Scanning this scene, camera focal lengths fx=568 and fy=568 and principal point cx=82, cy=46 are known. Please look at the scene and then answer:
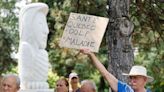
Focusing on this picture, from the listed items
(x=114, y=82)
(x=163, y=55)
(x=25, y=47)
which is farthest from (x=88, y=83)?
(x=163, y=55)

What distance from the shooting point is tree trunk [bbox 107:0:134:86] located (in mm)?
9055

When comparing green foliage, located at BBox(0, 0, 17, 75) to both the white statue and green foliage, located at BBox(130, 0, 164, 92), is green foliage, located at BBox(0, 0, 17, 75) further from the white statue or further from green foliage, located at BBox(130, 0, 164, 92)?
the white statue

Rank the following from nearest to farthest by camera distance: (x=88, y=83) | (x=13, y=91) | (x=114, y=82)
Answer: (x=13, y=91), (x=114, y=82), (x=88, y=83)

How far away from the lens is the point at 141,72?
18.8 ft

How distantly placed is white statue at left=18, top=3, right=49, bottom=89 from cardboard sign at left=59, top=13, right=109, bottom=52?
1357 mm

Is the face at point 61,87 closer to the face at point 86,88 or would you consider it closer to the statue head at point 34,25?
the face at point 86,88

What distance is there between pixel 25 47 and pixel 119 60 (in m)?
1.80

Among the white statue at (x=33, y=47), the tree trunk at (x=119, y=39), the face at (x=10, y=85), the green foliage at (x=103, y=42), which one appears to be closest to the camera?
the face at (x=10, y=85)

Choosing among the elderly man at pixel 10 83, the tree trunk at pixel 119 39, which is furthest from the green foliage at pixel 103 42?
the elderly man at pixel 10 83

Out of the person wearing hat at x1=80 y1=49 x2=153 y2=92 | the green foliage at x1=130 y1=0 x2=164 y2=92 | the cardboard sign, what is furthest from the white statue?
the green foliage at x1=130 y1=0 x2=164 y2=92

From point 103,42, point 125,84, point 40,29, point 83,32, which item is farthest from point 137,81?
point 103,42

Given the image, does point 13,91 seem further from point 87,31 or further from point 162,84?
point 162,84

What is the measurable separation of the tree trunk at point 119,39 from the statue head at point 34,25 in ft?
4.81

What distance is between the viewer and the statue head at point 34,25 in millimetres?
7957
